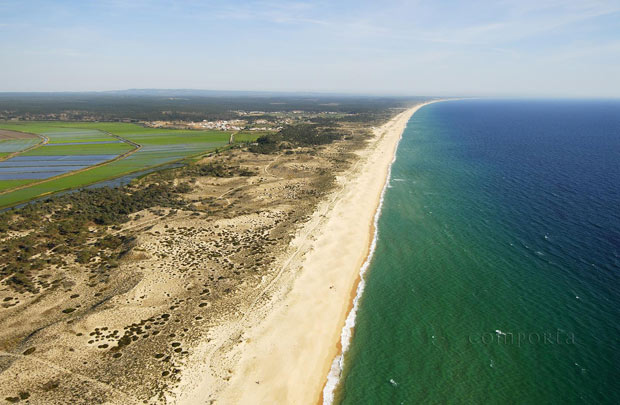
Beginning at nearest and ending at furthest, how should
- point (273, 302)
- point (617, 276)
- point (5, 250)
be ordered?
point (273, 302), point (617, 276), point (5, 250)

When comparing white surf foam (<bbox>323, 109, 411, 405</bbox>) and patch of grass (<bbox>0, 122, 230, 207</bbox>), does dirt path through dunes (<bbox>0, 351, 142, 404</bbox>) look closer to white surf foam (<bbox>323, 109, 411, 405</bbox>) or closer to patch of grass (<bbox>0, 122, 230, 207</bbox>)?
white surf foam (<bbox>323, 109, 411, 405</bbox>)

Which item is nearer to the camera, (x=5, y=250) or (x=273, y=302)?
(x=273, y=302)

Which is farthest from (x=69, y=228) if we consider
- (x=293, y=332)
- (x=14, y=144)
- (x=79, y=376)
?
(x=14, y=144)

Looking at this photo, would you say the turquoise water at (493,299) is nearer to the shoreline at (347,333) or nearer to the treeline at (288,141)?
the shoreline at (347,333)

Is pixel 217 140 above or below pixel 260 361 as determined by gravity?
above

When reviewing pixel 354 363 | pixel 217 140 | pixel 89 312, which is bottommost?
pixel 354 363

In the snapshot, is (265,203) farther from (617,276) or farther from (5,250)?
(617,276)

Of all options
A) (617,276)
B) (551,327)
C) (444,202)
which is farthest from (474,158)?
(551,327)
